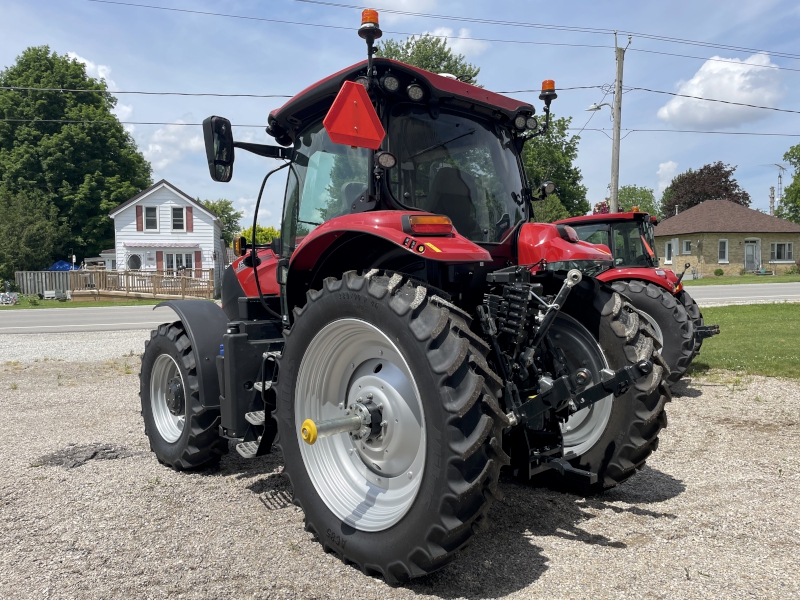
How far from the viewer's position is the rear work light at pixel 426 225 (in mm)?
2709

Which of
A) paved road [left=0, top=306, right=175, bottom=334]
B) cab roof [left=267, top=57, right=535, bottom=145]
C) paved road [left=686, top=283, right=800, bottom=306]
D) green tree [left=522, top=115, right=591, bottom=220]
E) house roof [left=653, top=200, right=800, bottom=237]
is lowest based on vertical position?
paved road [left=0, top=306, right=175, bottom=334]

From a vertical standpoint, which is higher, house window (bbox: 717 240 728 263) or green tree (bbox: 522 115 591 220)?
green tree (bbox: 522 115 591 220)

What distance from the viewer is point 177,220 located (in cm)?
3650

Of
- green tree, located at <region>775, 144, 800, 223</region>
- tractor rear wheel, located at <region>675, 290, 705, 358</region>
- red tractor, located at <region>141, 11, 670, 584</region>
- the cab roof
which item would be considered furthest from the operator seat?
green tree, located at <region>775, 144, 800, 223</region>

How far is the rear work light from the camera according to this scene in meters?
2.71

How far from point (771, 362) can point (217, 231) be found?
36009mm

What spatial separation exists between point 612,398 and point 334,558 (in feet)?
6.16

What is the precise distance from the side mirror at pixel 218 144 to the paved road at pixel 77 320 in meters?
12.4

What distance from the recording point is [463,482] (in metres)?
2.33

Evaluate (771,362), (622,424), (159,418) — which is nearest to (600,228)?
(771,362)

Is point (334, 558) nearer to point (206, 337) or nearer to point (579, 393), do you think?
point (579, 393)

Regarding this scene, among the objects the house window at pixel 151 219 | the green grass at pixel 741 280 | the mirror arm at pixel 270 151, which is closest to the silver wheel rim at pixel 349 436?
the mirror arm at pixel 270 151

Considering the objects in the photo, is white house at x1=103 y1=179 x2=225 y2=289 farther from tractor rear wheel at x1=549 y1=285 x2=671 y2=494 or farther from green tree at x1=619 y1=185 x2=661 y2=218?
green tree at x1=619 y1=185 x2=661 y2=218

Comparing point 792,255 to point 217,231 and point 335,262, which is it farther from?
point 335,262
